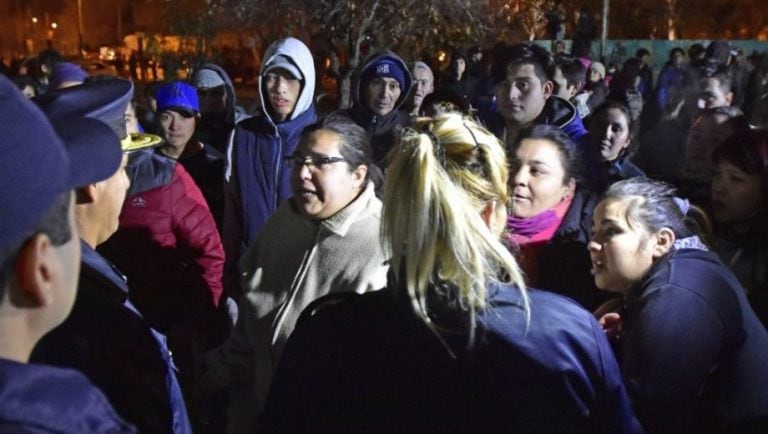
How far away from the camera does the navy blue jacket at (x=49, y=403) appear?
41.6 inches

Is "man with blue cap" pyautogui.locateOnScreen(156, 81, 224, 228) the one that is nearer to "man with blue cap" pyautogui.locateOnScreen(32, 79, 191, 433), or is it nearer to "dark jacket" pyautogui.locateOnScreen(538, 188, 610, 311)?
"dark jacket" pyautogui.locateOnScreen(538, 188, 610, 311)

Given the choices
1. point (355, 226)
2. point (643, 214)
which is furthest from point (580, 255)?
point (355, 226)

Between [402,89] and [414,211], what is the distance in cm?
375

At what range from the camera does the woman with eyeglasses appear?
277 cm

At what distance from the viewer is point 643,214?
2.68 metres

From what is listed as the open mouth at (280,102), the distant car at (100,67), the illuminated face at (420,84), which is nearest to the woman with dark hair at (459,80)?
the illuminated face at (420,84)

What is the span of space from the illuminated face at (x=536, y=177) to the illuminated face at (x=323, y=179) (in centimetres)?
75

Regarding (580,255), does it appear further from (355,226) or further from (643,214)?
(355,226)

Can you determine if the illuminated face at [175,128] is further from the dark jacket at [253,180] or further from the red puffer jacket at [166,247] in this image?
the red puffer jacket at [166,247]

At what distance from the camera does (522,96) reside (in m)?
4.49

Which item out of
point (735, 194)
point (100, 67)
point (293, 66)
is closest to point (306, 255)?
point (735, 194)

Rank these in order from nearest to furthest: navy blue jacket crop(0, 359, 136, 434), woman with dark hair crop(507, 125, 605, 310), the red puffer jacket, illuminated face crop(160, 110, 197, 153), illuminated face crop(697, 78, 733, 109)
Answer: navy blue jacket crop(0, 359, 136, 434), woman with dark hair crop(507, 125, 605, 310), the red puffer jacket, illuminated face crop(160, 110, 197, 153), illuminated face crop(697, 78, 733, 109)

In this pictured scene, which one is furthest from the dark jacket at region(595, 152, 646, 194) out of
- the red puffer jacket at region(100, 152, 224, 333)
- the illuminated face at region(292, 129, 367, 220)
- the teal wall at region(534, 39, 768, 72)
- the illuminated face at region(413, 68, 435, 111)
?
the teal wall at region(534, 39, 768, 72)

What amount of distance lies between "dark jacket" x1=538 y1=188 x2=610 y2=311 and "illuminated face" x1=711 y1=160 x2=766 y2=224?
0.62 m
